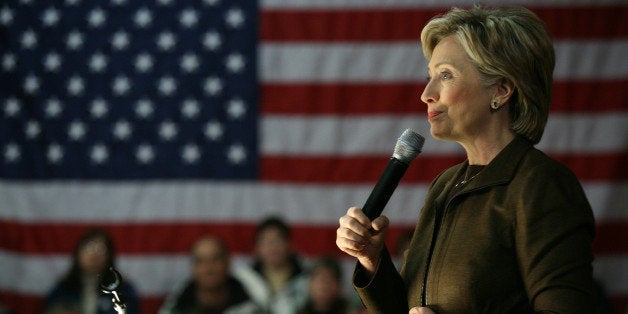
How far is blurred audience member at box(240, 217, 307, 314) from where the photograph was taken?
5098mm

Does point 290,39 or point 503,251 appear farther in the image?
point 290,39

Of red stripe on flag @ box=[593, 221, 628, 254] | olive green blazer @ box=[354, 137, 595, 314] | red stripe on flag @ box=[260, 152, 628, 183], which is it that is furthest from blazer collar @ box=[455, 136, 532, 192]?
red stripe on flag @ box=[593, 221, 628, 254]

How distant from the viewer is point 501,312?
149cm

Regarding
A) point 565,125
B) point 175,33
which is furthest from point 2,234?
point 565,125

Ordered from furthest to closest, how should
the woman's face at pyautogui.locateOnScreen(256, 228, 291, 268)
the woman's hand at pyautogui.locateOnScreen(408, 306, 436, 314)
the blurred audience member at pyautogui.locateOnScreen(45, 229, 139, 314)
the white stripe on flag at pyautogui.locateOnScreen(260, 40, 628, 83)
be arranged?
the white stripe on flag at pyautogui.locateOnScreen(260, 40, 628, 83), the woman's face at pyautogui.locateOnScreen(256, 228, 291, 268), the blurred audience member at pyautogui.locateOnScreen(45, 229, 139, 314), the woman's hand at pyautogui.locateOnScreen(408, 306, 436, 314)

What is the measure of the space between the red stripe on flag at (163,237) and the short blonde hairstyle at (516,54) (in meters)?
4.16

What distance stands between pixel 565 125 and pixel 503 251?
14.5 feet

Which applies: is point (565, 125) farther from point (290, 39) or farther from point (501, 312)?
point (501, 312)

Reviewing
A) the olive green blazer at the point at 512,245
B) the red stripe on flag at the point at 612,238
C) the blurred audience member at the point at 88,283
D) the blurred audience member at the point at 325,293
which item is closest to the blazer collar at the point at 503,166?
the olive green blazer at the point at 512,245

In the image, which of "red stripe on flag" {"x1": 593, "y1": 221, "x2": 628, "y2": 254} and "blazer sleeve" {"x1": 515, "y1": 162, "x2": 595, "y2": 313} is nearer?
"blazer sleeve" {"x1": 515, "y1": 162, "x2": 595, "y2": 313}

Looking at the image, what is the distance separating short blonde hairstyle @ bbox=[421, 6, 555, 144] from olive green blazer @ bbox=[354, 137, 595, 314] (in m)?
0.05

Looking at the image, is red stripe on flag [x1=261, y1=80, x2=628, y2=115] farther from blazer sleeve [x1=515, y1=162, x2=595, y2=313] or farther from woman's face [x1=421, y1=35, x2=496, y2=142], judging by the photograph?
blazer sleeve [x1=515, y1=162, x2=595, y2=313]

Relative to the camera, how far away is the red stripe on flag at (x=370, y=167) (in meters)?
5.72

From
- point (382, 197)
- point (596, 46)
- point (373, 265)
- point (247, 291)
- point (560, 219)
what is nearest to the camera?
point (560, 219)
